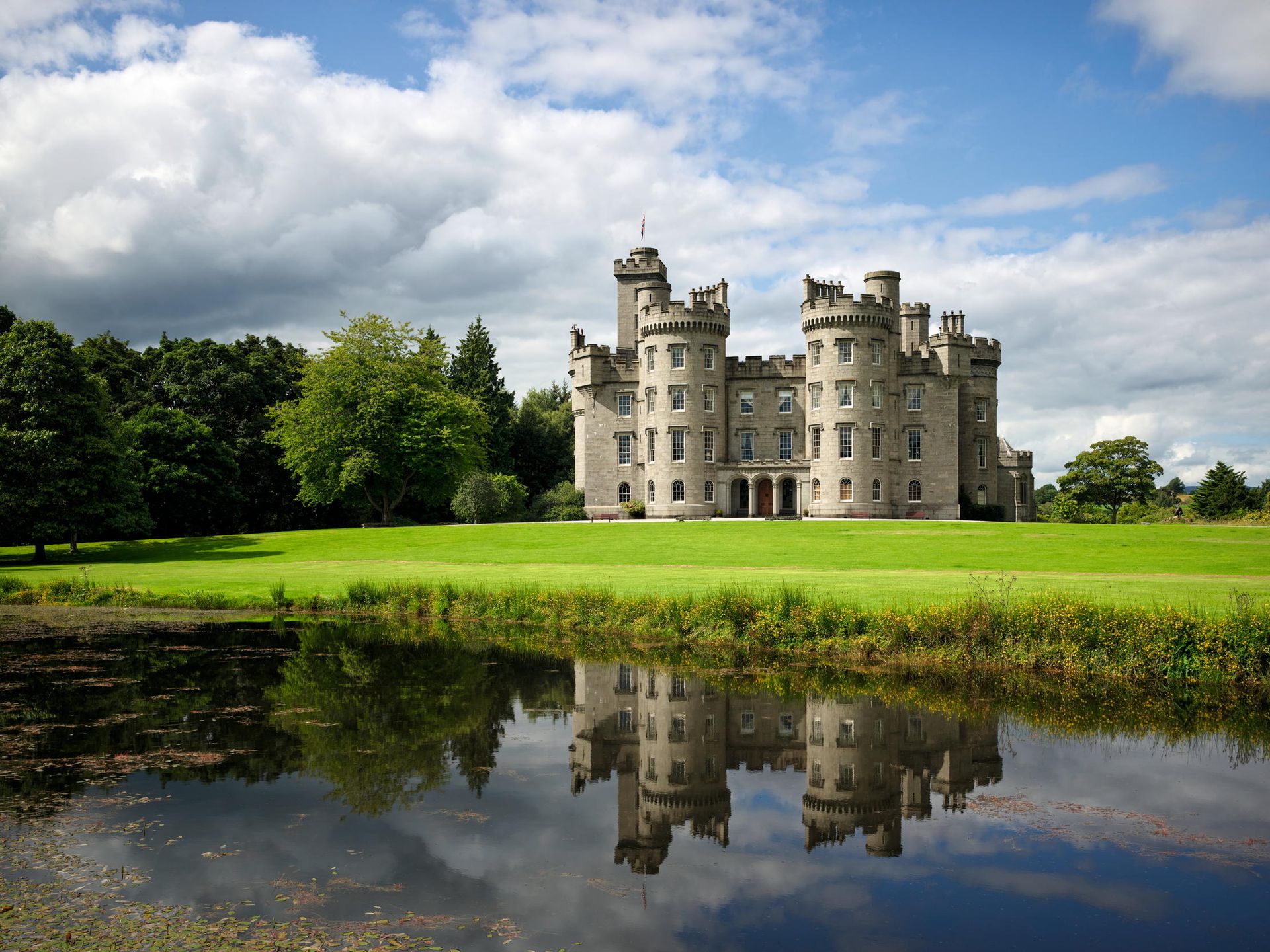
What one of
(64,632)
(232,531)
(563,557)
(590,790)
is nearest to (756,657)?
(590,790)

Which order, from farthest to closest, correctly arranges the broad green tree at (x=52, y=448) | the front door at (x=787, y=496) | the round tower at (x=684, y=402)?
the front door at (x=787, y=496), the round tower at (x=684, y=402), the broad green tree at (x=52, y=448)

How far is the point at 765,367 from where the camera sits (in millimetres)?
64062

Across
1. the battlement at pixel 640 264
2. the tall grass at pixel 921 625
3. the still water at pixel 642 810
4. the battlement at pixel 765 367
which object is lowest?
the still water at pixel 642 810

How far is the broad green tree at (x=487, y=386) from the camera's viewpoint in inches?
3103

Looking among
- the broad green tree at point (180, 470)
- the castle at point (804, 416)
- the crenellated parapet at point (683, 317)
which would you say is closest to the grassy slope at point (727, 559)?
the broad green tree at point (180, 470)

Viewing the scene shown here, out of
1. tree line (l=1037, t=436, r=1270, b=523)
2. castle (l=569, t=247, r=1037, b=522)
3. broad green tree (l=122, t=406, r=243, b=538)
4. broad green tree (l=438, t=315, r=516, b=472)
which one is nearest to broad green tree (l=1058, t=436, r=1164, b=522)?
tree line (l=1037, t=436, r=1270, b=523)

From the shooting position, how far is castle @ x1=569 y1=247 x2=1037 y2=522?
194 ft

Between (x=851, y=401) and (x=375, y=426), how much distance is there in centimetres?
2954

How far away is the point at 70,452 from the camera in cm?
4462

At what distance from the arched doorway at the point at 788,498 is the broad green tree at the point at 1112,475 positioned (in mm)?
29174

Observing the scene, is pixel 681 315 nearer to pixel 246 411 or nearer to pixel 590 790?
pixel 246 411

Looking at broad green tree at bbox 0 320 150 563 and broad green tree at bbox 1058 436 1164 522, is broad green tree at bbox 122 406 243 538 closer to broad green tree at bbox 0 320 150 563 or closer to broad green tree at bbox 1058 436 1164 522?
broad green tree at bbox 0 320 150 563

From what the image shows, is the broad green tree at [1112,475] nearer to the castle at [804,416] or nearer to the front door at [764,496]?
the castle at [804,416]

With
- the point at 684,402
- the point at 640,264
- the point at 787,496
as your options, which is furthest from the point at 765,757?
the point at 640,264
